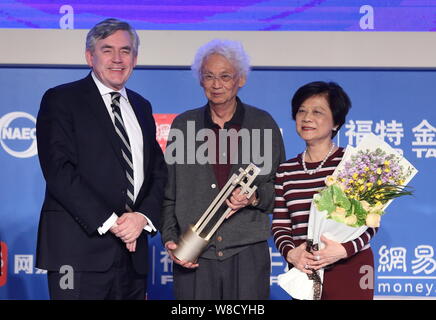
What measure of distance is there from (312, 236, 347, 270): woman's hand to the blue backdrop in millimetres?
1223

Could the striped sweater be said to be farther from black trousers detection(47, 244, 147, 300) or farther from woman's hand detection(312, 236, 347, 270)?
black trousers detection(47, 244, 147, 300)

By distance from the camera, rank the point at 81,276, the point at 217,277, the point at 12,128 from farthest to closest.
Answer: the point at 12,128
the point at 217,277
the point at 81,276

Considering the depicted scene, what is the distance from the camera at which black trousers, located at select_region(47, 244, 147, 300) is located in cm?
261

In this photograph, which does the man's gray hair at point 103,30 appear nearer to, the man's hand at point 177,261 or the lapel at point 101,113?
the lapel at point 101,113

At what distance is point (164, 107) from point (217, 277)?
1.30 metres

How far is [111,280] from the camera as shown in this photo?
105 inches

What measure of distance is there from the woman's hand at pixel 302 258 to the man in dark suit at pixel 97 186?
581 mm

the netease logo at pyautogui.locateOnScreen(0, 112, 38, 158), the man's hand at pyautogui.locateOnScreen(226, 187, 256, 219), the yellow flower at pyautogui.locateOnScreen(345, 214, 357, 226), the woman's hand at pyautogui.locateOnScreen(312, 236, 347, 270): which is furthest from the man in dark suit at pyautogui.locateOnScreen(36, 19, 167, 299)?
the netease logo at pyautogui.locateOnScreen(0, 112, 38, 158)

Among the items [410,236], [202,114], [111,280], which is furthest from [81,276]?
[410,236]

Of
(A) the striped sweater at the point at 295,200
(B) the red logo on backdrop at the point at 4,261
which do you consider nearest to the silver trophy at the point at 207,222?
(A) the striped sweater at the point at 295,200

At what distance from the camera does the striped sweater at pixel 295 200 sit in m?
2.69

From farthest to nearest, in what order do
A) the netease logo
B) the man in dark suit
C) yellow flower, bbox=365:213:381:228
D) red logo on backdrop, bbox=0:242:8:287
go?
the netease logo < red logo on backdrop, bbox=0:242:8:287 < the man in dark suit < yellow flower, bbox=365:213:381:228

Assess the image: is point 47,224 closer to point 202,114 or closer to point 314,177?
point 202,114

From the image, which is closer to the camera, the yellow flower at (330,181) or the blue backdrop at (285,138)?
the yellow flower at (330,181)
